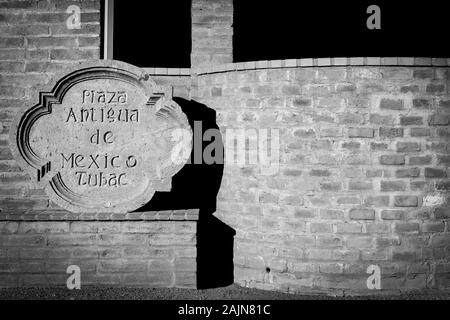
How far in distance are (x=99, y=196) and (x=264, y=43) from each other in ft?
15.1

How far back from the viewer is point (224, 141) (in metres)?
5.10

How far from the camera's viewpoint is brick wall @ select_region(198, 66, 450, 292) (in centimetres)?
454

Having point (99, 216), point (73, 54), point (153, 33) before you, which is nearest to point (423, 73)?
point (99, 216)

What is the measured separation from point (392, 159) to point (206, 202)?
6.40 feet

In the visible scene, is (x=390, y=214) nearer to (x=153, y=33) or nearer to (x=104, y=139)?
(x=104, y=139)

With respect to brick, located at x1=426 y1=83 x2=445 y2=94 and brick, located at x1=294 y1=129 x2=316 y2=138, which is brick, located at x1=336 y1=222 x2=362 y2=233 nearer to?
brick, located at x1=294 y1=129 x2=316 y2=138

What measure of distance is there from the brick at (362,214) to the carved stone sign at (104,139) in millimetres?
1669

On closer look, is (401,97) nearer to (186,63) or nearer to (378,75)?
(378,75)

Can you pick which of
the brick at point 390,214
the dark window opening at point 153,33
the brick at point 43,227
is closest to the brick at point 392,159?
the brick at point 390,214

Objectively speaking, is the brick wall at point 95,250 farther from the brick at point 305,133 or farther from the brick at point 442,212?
the brick at point 442,212

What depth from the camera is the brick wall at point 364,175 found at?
4543 millimetres

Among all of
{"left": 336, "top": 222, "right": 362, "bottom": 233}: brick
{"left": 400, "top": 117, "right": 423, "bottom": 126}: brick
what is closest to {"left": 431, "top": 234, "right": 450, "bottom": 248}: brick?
{"left": 336, "top": 222, "right": 362, "bottom": 233}: brick

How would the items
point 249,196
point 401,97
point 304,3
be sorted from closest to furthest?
point 401,97 < point 249,196 < point 304,3

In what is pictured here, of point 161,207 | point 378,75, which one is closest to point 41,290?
point 161,207
